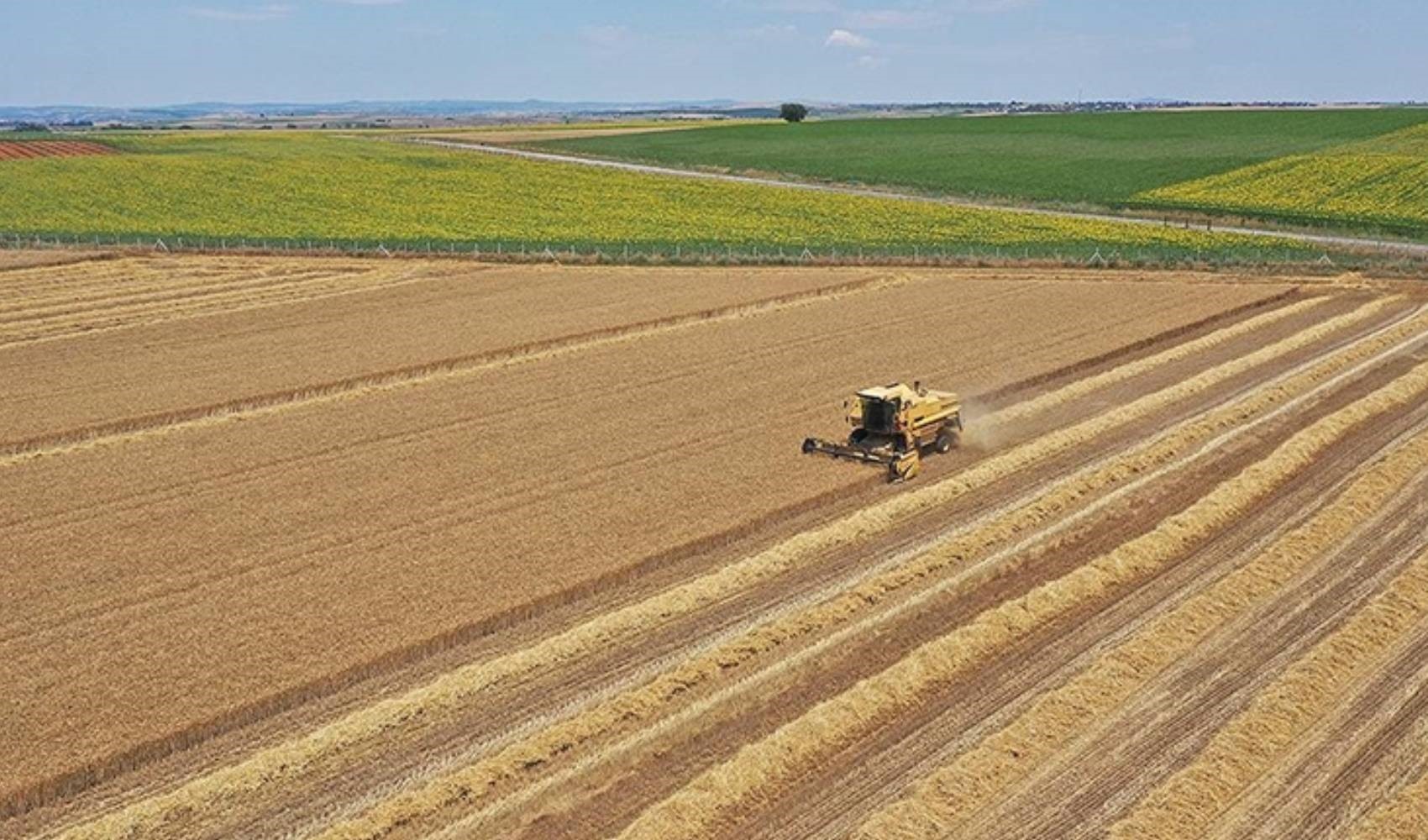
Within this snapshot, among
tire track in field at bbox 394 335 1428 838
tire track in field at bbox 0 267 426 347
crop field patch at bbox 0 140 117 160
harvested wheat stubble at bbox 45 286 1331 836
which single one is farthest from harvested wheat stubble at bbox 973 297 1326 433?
crop field patch at bbox 0 140 117 160

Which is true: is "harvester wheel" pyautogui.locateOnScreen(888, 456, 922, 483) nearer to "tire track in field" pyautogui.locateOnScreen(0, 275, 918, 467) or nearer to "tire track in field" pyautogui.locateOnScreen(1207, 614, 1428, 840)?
"tire track in field" pyautogui.locateOnScreen(1207, 614, 1428, 840)

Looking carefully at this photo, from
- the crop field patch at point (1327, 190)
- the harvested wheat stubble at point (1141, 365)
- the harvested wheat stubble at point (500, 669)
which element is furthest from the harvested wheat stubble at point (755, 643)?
the crop field patch at point (1327, 190)

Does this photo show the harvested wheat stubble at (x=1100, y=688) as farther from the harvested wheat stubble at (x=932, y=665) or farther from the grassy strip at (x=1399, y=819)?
the grassy strip at (x=1399, y=819)

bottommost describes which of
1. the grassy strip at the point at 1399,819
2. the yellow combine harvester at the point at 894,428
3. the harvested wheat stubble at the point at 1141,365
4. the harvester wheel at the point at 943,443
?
the harvested wheat stubble at the point at 1141,365

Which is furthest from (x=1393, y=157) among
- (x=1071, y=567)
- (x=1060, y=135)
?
(x=1071, y=567)

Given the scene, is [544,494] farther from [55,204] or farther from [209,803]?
[55,204]

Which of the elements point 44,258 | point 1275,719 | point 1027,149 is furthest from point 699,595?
point 1027,149

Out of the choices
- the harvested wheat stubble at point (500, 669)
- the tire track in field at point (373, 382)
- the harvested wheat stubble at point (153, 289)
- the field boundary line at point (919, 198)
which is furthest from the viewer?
the field boundary line at point (919, 198)
